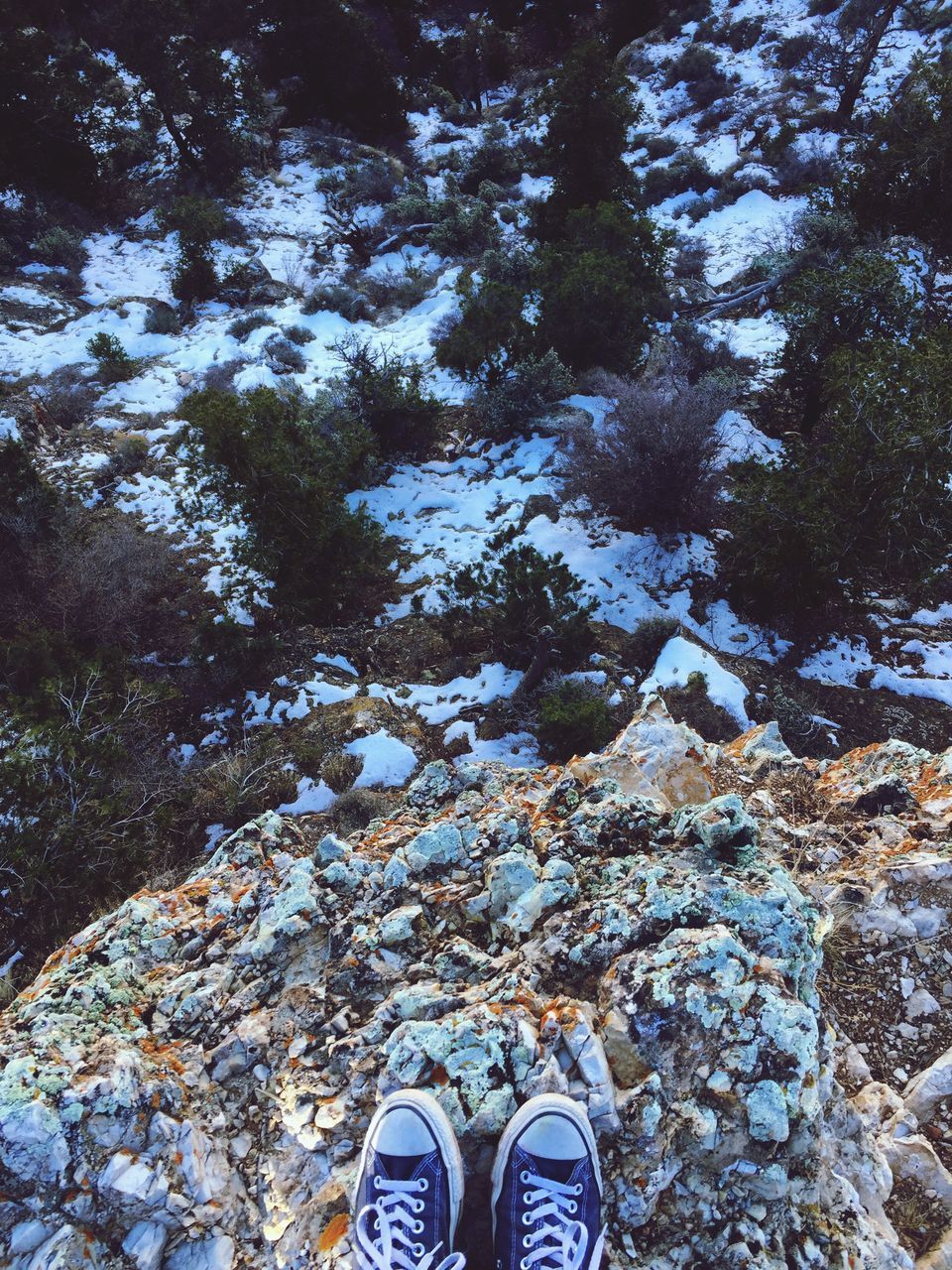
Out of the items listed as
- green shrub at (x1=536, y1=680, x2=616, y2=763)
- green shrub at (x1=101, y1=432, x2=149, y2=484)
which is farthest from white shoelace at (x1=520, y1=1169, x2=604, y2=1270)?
green shrub at (x1=101, y1=432, x2=149, y2=484)

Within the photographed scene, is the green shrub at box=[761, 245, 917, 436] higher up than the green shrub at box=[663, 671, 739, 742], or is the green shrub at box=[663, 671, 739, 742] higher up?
the green shrub at box=[761, 245, 917, 436]

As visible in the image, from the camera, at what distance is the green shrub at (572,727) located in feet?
16.9

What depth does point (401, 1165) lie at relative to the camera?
1678mm

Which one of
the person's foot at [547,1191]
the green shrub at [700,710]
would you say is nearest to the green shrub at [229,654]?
the green shrub at [700,710]

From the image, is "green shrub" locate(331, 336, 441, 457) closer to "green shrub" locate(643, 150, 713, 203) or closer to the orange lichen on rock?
the orange lichen on rock

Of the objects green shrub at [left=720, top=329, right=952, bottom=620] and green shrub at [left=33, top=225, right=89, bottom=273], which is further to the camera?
green shrub at [left=33, top=225, right=89, bottom=273]

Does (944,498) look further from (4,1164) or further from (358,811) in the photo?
(4,1164)

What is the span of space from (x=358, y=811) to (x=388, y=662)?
213 centimetres

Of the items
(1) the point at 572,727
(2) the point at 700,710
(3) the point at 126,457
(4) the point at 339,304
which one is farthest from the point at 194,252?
(2) the point at 700,710

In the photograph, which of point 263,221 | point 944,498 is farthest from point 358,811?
point 263,221

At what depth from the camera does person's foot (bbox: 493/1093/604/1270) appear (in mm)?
1652

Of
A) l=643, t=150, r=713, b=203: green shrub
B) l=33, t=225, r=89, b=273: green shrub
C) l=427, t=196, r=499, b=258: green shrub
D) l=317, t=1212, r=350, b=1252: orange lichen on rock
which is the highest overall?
l=643, t=150, r=713, b=203: green shrub

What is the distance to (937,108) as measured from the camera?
9891mm

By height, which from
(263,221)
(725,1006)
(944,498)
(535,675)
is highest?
(263,221)
